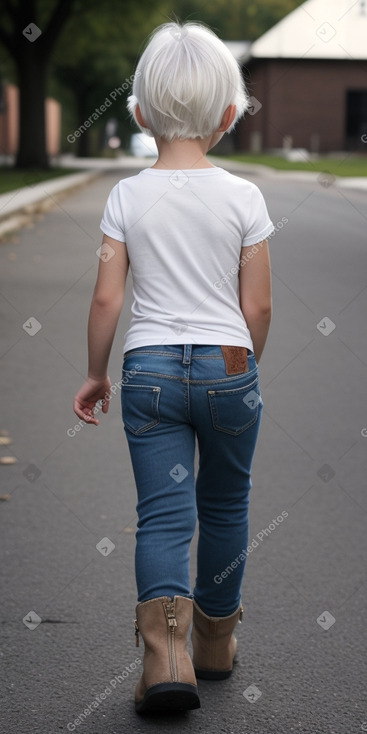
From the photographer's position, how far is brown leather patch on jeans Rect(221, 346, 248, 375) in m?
2.68

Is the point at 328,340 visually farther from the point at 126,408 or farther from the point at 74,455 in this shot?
the point at 126,408

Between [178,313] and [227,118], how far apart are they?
19.0 inches

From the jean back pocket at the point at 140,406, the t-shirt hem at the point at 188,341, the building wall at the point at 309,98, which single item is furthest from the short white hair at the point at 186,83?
the building wall at the point at 309,98

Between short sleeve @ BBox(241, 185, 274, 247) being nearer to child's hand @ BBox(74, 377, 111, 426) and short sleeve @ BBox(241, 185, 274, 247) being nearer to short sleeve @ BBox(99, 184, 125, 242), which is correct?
short sleeve @ BBox(99, 184, 125, 242)

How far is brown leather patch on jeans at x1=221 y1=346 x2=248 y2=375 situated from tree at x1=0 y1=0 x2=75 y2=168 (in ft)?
106

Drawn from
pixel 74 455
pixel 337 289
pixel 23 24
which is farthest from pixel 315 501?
pixel 23 24

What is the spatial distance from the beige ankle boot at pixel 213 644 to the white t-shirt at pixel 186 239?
2.57 ft

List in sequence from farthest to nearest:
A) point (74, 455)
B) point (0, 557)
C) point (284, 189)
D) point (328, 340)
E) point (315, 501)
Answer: point (284, 189)
point (328, 340)
point (74, 455)
point (315, 501)
point (0, 557)

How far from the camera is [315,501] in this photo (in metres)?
4.60

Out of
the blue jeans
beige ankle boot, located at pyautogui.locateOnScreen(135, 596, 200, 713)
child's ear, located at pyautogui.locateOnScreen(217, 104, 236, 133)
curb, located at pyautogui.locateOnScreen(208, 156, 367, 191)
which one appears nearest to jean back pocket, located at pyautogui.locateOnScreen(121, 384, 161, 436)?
the blue jeans

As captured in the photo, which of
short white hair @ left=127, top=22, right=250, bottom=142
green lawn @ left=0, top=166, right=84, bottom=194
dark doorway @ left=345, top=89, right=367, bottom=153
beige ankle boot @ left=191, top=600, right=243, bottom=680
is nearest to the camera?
short white hair @ left=127, top=22, right=250, bottom=142

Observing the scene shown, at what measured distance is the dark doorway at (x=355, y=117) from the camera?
2324 inches

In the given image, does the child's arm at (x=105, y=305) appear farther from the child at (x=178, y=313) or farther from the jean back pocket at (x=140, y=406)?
the jean back pocket at (x=140, y=406)

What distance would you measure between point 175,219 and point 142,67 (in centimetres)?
37
